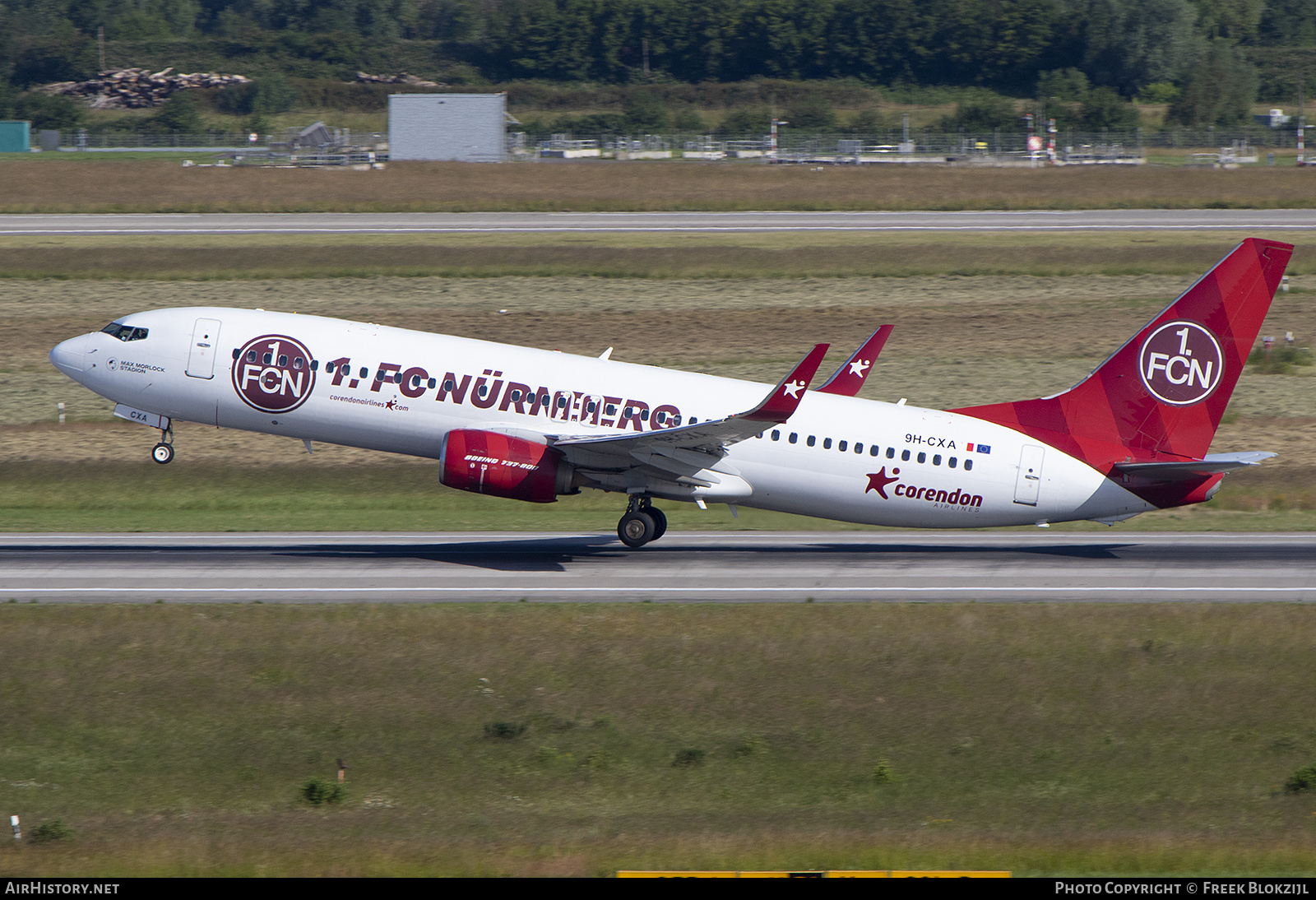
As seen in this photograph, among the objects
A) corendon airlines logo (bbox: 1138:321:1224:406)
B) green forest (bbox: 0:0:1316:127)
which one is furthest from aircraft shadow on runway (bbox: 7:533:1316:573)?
green forest (bbox: 0:0:1316:127)

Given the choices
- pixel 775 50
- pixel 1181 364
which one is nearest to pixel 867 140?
pixel 775 50

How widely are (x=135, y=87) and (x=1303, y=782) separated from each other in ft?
553

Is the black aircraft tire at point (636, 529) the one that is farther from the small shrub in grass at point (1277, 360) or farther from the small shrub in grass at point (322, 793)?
the small shrub in grass at point (1277, 360)

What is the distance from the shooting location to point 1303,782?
23828 millimetres

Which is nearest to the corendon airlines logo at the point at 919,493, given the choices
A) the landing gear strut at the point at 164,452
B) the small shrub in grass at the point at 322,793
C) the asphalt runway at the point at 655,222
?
the small shrub in grass at the point at 322,793

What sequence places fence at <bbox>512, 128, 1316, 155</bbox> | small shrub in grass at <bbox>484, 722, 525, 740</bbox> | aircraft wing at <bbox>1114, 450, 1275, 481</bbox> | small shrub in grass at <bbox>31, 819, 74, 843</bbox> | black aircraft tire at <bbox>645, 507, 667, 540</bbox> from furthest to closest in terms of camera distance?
fence at <bbox>512, 128, 1316, 155</bbox>
black aircraft tire at <bbox>645, 507, 667, 540</bbox>
aircraft wing at <bbox>1114, 450, 1275, 481</bbox>
small shrub in grass at <bbox>484, 722, 525, 740</bbox>
small shrub in grass at <bbox>31, 819, 74, 843</bbox>

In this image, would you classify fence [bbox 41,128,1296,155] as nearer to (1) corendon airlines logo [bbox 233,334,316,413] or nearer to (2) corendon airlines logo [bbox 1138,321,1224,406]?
(2) corendon airlines logo [bbox 1138,321,1224,406]

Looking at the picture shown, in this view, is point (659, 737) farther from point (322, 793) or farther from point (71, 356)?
point (71, 356)

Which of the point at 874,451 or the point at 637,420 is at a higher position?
the point at 637,420

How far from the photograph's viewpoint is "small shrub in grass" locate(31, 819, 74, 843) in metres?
21.6

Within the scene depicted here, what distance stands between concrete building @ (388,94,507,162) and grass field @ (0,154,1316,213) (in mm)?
8807

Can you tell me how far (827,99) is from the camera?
6462 inches
